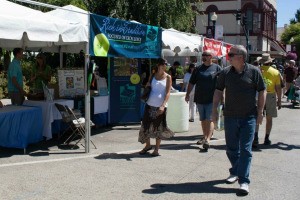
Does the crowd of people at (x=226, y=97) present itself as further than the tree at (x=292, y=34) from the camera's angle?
No

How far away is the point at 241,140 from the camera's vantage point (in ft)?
18.3

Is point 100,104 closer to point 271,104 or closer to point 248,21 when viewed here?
point 271,104

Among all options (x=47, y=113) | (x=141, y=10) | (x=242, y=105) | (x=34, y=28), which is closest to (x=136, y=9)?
(x=141, y=10)

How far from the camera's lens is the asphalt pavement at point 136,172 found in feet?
18.3

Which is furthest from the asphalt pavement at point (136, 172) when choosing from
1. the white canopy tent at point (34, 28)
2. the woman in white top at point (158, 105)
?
the white canopy tent at point (34, 28)

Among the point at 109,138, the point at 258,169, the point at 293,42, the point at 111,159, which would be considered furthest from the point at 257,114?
the point at 293,42

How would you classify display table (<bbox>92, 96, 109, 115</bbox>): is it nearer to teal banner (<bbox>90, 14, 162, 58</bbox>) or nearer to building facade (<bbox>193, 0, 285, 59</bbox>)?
teal banner (<bbox>90, 14, 162, 58</bbox>)

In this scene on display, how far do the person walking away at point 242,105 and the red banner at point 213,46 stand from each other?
817 centimetres

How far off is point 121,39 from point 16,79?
231cm

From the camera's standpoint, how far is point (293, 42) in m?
62.9

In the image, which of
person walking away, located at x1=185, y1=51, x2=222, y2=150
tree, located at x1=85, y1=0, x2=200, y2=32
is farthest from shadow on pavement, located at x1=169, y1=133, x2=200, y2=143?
tree, located at x1=85, y1=0, x2=200, y2=32

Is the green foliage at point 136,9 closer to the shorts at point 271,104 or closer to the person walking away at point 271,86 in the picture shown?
the person walking away at point 271,86

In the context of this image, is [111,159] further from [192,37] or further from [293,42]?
[293,42]

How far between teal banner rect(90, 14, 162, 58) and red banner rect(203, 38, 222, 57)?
12.0 feet
